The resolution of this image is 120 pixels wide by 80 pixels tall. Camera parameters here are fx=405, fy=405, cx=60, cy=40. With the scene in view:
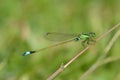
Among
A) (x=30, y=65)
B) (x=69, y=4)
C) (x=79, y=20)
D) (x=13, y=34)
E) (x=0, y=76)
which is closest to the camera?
(x=0, y=76)

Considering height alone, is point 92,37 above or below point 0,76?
above

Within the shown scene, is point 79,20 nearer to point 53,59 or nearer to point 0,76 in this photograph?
point 53,59

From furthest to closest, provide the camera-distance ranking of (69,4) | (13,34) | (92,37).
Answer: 1. (69,4)
2. (13,34)
3. (92,37)

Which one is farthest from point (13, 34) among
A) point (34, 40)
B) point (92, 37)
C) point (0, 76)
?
point (92, 37)

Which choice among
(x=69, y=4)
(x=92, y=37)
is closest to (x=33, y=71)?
(x=92, y=37)

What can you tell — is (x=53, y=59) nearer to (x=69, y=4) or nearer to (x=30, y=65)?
(x=30, y=65)

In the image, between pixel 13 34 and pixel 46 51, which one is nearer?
pixel 46 51
